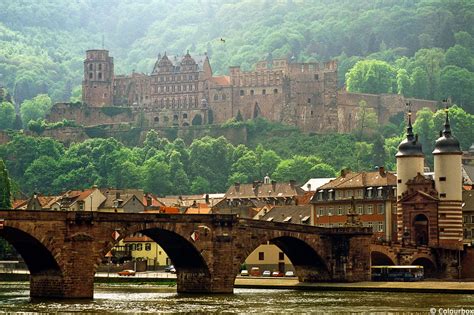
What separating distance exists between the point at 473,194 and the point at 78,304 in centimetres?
5989

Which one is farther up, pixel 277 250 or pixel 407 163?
pixel 407 163

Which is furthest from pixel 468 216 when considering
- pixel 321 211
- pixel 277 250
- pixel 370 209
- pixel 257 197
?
pixel 257 197

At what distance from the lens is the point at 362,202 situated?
5881 inches

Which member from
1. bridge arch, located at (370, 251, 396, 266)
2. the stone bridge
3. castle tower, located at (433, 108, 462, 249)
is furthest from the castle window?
the stone bridge

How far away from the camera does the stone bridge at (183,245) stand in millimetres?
100875

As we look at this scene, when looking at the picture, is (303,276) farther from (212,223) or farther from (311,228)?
(212,223)

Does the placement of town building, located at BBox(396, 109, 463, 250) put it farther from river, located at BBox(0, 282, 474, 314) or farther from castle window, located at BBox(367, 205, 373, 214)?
river, located at BBox(0, 282, 474, 314)

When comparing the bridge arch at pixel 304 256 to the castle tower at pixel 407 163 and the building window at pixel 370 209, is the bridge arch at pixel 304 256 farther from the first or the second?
the building window at pixel 370 209

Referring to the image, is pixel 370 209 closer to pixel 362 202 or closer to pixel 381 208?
pixel 362 202

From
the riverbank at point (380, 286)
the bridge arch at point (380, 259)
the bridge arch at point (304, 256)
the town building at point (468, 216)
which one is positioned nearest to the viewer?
the riverbank at point (380, 286)

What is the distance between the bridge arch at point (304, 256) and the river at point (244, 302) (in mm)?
4600

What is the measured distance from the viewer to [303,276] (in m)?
126

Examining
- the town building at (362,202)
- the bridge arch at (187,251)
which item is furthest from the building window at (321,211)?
the bridge arch at (187,251)

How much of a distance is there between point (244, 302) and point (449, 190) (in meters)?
41.0
